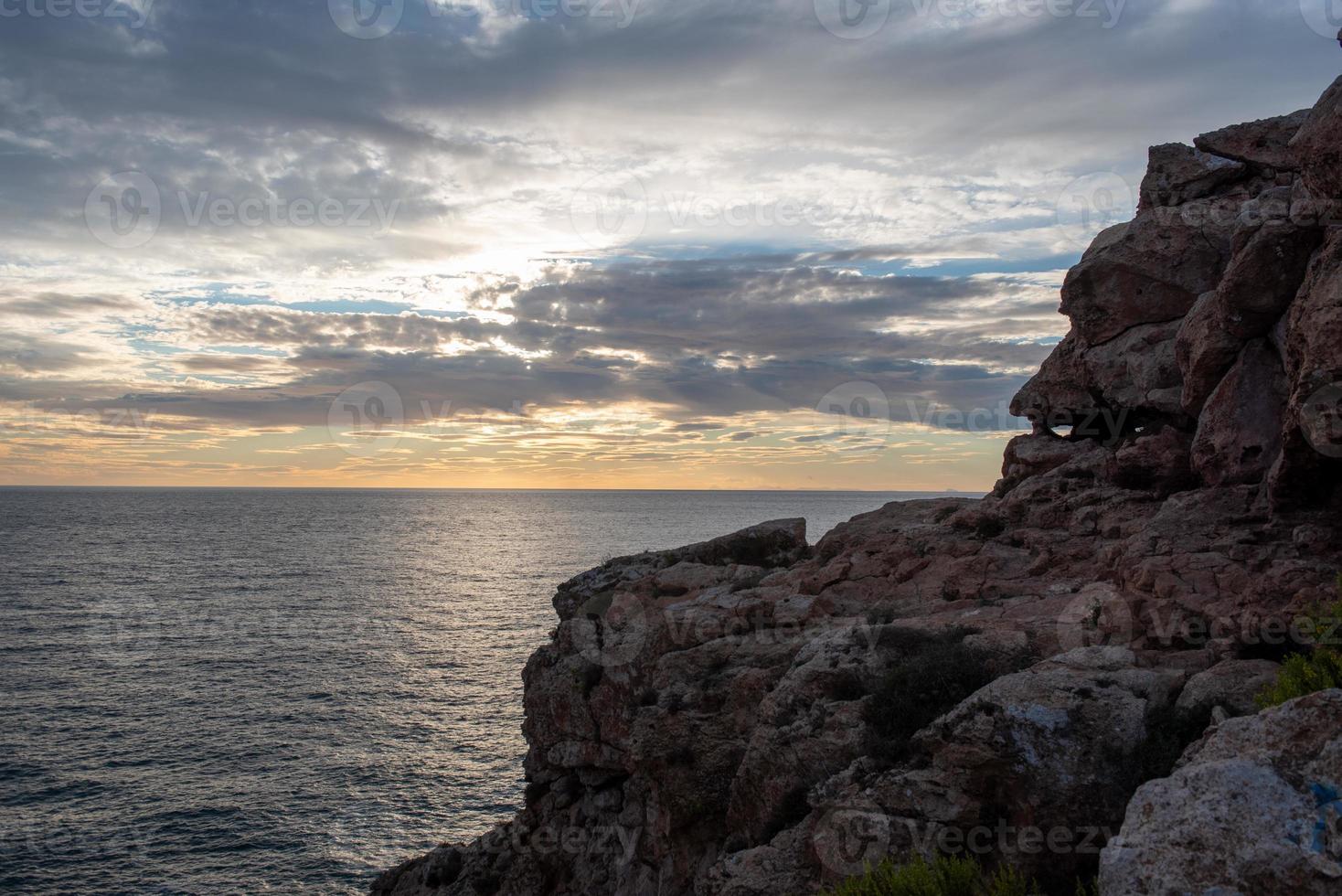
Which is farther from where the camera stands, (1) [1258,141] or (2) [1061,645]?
(1) [1258,141]

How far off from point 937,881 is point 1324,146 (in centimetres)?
1458

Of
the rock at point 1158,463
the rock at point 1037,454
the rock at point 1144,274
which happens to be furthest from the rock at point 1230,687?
the rock at point 1144,274

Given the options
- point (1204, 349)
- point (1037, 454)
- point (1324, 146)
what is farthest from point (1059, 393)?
point (1324, 146)

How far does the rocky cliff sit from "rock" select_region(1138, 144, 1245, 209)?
3.4 inches

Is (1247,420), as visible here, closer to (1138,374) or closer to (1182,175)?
(1138,374)

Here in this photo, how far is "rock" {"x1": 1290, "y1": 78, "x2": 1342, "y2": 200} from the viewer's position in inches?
602

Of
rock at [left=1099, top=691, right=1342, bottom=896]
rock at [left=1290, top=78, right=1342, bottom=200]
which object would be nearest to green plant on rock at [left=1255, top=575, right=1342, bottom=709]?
rock at [left=1099, top=691, right=1342, bottom=896]

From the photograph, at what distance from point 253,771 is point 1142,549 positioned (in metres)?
48.7

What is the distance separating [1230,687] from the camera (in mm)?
13031

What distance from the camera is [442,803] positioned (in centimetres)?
4684

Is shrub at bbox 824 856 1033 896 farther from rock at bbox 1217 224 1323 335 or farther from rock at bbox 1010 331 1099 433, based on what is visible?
rock at bbox 1010 331 1099 433

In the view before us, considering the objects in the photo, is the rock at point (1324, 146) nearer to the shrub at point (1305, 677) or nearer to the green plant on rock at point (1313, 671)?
the green plant on rock at point (1313, 671)

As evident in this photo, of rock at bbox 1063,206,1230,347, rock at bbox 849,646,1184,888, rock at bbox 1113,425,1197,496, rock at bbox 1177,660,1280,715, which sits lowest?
rock at bbox 849,646,1184,888

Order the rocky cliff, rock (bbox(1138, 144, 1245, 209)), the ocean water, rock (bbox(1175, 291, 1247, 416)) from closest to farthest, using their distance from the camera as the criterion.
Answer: the rocky cliff, rock (bbox(1175, 291, 1247, 416)), rock (bbox(1138, 144, 1245, 209)), the ocean water
